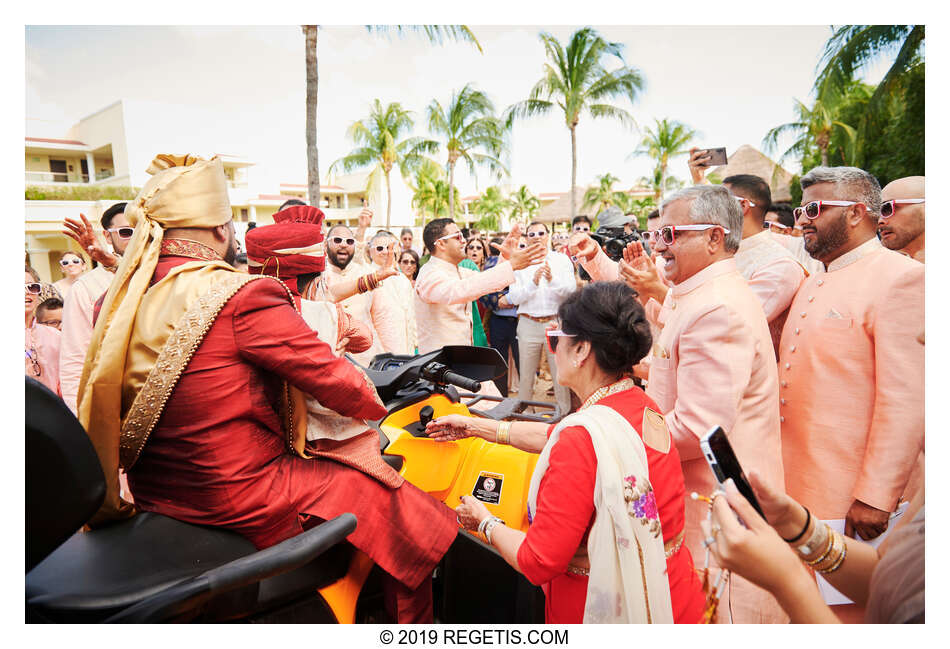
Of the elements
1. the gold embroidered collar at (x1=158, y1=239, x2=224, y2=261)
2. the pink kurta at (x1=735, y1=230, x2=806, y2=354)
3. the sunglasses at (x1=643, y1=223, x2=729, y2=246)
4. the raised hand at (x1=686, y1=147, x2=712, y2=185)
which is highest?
the raised hand at (x1=686, y1=147, x2=712, y2=185)

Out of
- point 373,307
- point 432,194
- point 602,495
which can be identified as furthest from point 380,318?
point 432,194

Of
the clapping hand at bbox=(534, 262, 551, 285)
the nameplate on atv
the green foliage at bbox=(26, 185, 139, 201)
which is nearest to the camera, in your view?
the nameplate on atv

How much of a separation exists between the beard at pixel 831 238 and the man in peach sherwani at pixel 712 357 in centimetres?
47

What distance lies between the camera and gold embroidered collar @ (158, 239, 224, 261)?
5.65ft

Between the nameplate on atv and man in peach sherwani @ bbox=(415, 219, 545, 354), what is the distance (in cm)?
214

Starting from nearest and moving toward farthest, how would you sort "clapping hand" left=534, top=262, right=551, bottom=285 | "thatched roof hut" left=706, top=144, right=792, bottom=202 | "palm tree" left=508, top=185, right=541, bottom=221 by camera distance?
"clapping hand" left=534, top=262, right=551, bottom=285
"thatched roof hut" left=706, top=144, right=792, bottom=202
"palm tree" left=508, top=185, right=541, bottom=221

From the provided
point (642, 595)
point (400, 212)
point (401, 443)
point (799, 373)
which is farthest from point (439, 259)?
point (400, 212)

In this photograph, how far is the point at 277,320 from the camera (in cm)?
161

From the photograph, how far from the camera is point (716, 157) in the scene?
10.1 ft

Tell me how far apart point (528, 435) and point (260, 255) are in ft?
4.87

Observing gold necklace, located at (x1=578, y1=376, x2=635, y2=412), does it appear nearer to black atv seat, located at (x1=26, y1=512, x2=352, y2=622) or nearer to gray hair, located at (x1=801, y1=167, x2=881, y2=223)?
black atv seat, located at (x1=26, y1=512, x2=352, y2=622)

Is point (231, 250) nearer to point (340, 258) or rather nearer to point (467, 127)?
point (340, 258)

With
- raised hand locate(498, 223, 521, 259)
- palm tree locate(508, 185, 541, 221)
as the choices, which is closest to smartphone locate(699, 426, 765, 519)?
raised hand locate(498, 223, 521, 259)

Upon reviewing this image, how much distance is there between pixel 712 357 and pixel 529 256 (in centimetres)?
198
